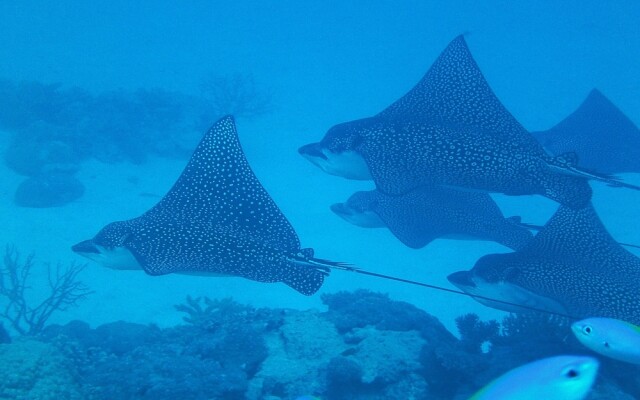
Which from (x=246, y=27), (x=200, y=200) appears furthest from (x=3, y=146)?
(x=246, y=27)

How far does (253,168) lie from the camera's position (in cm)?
1662

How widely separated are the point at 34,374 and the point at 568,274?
5386mm

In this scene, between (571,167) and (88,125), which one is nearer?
(571,167)

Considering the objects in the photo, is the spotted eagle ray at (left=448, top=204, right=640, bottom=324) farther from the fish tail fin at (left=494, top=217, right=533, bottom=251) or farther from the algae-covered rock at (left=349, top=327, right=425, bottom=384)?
the fish tail fin at (left=494, top=217, right=533, bottom=251)

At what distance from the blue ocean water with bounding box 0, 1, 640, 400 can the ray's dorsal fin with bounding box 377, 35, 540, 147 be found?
2.88 meters

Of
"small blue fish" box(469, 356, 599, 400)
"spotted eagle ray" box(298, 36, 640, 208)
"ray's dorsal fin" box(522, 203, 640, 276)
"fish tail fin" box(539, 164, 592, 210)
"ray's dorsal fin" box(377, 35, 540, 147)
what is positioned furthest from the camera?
"ray's dorsal fin" box(377, 35, 540, 147)

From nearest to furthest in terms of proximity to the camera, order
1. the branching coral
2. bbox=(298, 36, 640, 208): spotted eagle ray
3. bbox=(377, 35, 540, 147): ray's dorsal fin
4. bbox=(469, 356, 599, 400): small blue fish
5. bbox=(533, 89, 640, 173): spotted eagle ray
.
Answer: bbox=(469, 356, 599, 400): small blue fish
bbox=(298, 36, 640, 208): spotted eagle ray
bbox=(377, 35, 540, 147): ray's dorsal fin
the branching coral
bbox=(533, 89, 640, 173): spotted eagle ray

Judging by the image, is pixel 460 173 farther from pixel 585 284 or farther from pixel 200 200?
pixel 200 200

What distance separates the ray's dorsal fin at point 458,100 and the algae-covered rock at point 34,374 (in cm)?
532

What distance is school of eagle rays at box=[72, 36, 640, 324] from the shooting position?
4.66 m

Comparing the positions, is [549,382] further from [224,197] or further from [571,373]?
[224,197]

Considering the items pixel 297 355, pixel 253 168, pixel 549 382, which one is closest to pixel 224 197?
pixel 297 355

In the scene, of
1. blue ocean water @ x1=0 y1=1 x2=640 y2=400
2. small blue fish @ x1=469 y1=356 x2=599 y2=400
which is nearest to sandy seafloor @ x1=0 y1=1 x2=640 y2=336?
blue ocean water @ x1=0 y1=1 x2=640 y2=400

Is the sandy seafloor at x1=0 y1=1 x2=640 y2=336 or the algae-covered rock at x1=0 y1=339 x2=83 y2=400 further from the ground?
the sandy seafloor at x1=0 y1=1 x2=640 y2=336
